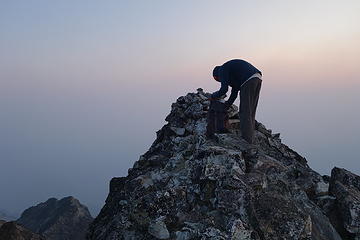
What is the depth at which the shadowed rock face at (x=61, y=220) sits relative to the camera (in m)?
25.1

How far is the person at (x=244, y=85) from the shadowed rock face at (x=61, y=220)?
15.6 meters

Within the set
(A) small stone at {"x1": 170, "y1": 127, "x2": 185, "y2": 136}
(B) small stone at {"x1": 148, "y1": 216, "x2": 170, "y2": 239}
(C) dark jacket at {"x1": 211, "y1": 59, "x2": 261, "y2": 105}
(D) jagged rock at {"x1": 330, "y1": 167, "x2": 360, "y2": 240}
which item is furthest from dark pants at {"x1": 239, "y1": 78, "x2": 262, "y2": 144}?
(B) small stone at {"x1": 148, "y1": 216, "x2": 170, "y2": 239}

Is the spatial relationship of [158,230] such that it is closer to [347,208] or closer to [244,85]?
[347,208]

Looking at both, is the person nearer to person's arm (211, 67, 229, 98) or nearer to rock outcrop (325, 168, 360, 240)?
person's arm (211, 67, 229, 98)

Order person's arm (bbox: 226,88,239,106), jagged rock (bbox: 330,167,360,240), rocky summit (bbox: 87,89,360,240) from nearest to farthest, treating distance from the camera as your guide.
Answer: rocky summit (bbox: 87,89,360,240) → jagged rock (bbox: 330,167,360,240) → person's arm (bbox: 226,88,239,106)

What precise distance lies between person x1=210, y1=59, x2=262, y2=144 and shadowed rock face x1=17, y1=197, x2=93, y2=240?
1557 cm

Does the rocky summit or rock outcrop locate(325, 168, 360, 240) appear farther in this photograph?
rock outcrop locate(325, 168, 360, 240)

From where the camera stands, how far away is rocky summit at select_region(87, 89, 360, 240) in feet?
30.3

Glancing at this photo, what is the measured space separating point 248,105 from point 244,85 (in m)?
0.73

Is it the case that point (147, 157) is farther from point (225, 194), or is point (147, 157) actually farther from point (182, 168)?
point (225, 194)

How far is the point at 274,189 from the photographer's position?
10445 millimetres

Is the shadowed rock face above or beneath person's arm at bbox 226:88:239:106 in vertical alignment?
beneath

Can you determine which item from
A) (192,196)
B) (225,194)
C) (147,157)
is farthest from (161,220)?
(147,157)

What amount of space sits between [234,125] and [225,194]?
215 inches
